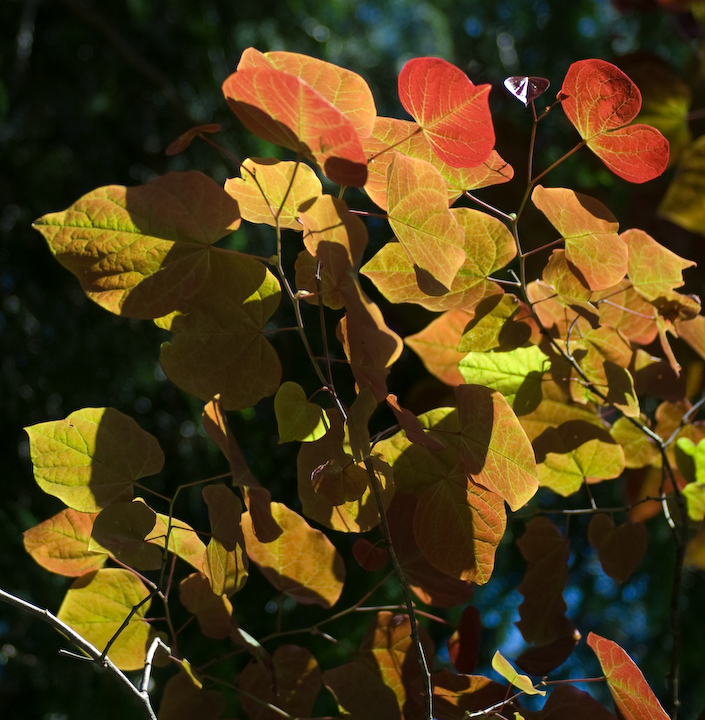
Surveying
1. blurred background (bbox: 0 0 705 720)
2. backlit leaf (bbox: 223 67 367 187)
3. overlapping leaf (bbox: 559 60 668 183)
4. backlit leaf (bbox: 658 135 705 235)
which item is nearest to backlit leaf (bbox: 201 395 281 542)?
backlit leaf (bbox: 223 67 367 187)

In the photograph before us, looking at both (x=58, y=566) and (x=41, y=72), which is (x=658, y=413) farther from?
(x=41, y=72)

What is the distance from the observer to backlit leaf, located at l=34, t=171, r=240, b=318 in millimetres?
292

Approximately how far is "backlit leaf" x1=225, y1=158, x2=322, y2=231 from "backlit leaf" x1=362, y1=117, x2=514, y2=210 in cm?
3

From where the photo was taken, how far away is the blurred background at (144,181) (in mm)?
747

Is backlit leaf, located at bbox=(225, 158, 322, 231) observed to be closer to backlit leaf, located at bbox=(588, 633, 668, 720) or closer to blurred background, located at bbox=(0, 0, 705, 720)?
backlit leaf, located at bbox=(588, 633, 668, 720)

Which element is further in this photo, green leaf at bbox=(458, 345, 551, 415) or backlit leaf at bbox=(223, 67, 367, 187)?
green leaf at bbox=(458, 345, 551, 415)

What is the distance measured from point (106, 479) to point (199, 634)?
40cm

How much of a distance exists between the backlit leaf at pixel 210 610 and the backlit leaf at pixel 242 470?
0.09m

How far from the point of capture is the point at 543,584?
0.42m

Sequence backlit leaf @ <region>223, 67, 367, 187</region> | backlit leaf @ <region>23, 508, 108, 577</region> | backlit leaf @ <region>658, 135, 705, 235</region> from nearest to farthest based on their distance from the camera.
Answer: backlit leaf @ <region>223, 67, 367, 187</region> < backlit leaf @ <region>23, 508, 108, 577</region> < backlit leaf @ <region>658, 135, 705, 235</region>

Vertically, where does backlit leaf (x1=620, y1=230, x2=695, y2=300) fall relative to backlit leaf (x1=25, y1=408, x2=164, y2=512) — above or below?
below

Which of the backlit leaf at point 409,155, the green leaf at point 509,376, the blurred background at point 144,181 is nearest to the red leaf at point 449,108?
the backlit leaf at point 409,155

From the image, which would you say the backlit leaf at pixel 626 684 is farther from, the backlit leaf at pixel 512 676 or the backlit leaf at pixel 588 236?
the backlit leaf at pixel 588 236

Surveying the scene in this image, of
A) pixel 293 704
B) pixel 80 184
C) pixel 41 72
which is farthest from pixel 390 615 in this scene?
pixel 41 72
